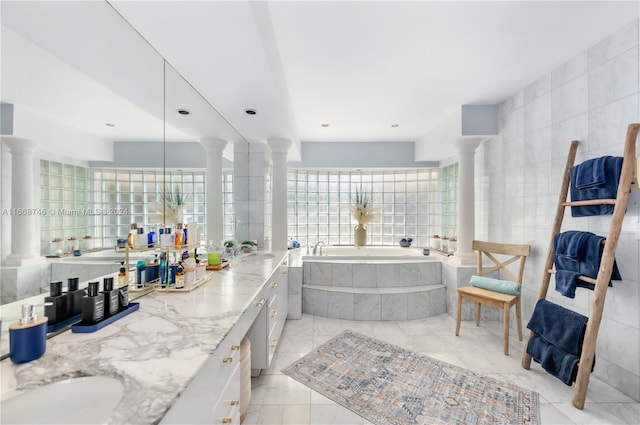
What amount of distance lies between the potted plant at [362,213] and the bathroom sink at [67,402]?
4.10 metres

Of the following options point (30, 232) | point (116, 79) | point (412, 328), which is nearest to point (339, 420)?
point (412, 328)

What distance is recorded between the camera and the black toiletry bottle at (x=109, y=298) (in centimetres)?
112

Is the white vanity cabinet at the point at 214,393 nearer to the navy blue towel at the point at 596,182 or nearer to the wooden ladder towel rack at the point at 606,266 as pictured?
the wooden ladder towel rack at the point at 606,266

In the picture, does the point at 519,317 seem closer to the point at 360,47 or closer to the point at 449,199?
the point at 449,199

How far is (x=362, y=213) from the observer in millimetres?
4727

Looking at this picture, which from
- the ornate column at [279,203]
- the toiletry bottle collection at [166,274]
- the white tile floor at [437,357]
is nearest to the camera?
the toiletry bottle collection at [166,274]

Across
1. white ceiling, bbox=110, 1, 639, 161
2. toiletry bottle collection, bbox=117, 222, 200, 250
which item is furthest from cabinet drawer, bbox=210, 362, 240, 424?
white ceiling, bbox=110, 1, 639, 161

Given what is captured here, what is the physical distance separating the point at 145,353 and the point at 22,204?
633 millimetres

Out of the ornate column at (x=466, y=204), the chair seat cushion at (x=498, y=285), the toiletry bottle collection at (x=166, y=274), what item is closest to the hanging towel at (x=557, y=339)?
the chair seat cushion at (x=498, y=285)

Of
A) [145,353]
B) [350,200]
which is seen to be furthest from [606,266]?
[350,200]

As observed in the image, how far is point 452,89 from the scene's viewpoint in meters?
2.63

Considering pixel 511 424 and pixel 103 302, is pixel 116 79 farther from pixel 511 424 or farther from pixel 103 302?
pixel 511 424

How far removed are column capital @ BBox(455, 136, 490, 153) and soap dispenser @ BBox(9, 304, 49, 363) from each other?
360 cm

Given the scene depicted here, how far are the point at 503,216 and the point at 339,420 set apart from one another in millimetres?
2672
